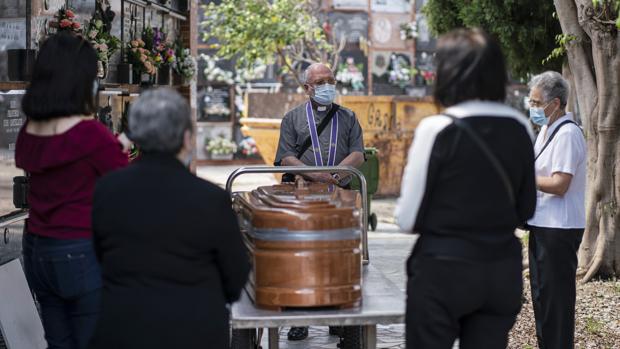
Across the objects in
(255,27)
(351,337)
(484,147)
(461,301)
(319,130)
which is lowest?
(351,337)

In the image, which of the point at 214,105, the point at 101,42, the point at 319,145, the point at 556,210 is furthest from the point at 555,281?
the point at 214,105

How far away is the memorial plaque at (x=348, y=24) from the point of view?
26500 mm

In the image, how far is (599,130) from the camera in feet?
31.5

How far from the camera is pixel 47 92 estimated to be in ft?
14.7

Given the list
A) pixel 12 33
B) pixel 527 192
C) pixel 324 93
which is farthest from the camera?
pixel 12 33

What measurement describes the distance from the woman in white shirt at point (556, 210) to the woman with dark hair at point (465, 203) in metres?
2.10

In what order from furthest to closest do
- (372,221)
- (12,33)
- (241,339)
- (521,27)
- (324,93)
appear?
(372,221) < (521,27) < (12,33) < (324,93) < (241,339)

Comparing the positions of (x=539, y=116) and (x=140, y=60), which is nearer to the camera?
(x=539, y=116)

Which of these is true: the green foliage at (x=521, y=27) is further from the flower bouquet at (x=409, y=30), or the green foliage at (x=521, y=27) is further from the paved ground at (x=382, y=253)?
the flower bouquet at (x=409, y=30)

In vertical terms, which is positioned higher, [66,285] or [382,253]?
[66,285]

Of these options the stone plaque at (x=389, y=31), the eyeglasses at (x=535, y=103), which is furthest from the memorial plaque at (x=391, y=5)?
the eyeglasses at (x=535, y=103)

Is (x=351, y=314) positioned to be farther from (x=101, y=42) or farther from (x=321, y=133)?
(x=101, y=42)

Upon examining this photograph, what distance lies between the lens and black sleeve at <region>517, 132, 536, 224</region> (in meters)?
4.11

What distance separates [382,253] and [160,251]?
9.01 meters
